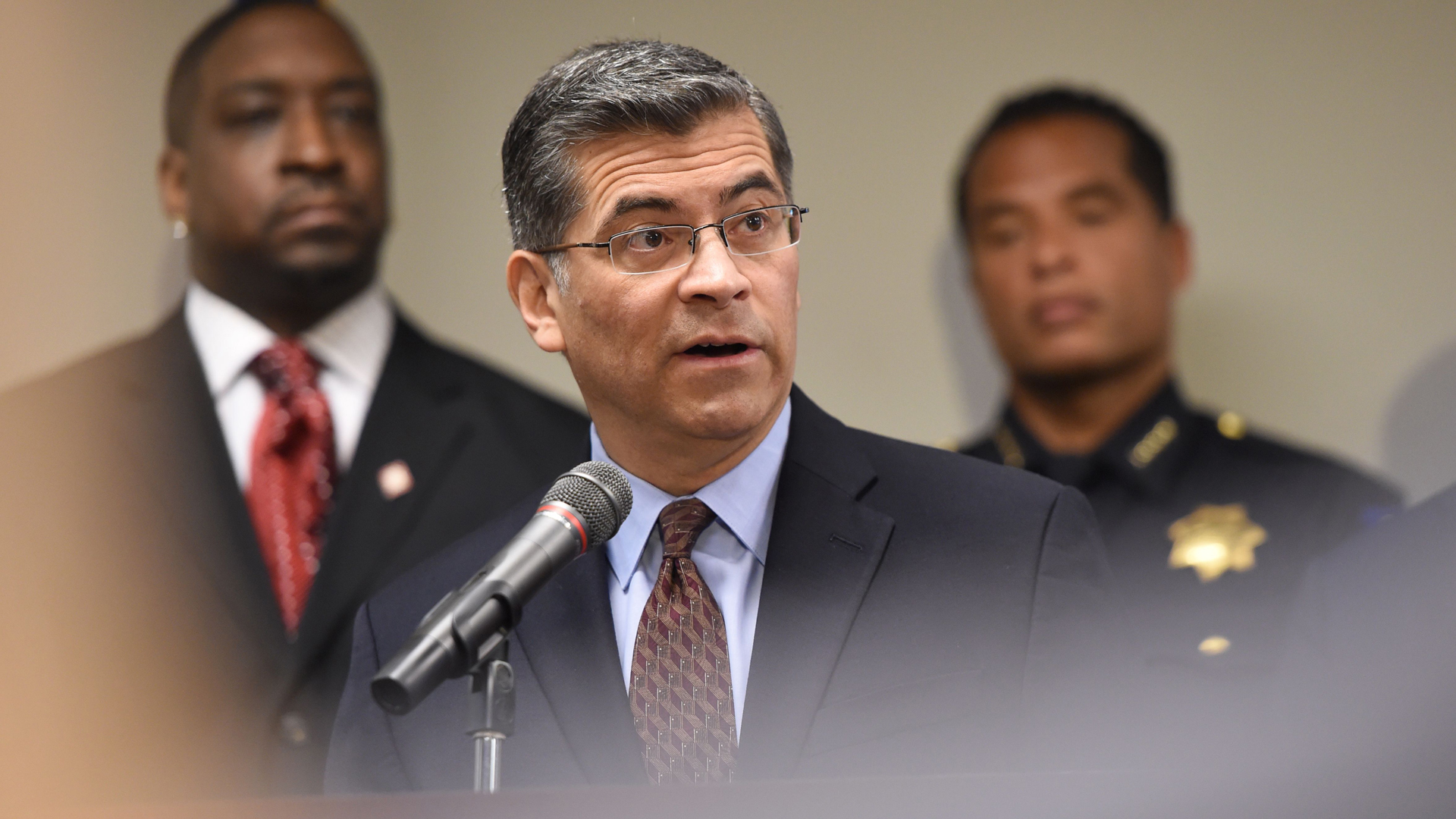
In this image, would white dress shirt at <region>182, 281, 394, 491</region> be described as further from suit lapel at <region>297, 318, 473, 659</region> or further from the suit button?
the suit button

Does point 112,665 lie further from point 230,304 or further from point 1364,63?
point 1364,63

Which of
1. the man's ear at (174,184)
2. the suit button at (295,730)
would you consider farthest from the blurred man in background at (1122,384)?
the man's ear at (174,184)

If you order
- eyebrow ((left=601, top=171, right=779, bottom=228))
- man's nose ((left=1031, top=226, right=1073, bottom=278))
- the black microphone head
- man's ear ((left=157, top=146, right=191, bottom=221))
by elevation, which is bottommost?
the black microphone head

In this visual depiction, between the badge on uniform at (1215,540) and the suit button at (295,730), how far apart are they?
1512 millimetres

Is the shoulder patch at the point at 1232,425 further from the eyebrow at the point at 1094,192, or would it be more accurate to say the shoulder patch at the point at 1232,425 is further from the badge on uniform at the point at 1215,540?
the eyebrow at the point at 1094,192

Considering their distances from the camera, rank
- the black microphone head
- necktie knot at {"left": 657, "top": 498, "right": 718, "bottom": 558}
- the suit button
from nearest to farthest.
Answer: the black microphone head, necktie knot at {"left": 657, "top": 498, "right": 718, "bottom": 558}, the suit button

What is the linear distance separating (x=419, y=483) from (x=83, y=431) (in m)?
0.58

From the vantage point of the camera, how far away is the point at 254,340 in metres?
2.42

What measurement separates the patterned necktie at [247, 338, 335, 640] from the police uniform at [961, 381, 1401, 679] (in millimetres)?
1168

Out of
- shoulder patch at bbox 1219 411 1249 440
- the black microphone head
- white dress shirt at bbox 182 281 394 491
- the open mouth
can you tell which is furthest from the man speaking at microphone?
shoulder patch at bbox 1219 411 1249 440

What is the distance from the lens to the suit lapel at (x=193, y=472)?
2.27m

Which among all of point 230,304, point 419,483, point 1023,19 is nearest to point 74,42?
point 230,304

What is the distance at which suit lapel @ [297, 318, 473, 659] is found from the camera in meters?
2.21

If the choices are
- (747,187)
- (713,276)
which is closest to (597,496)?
(713,276)
